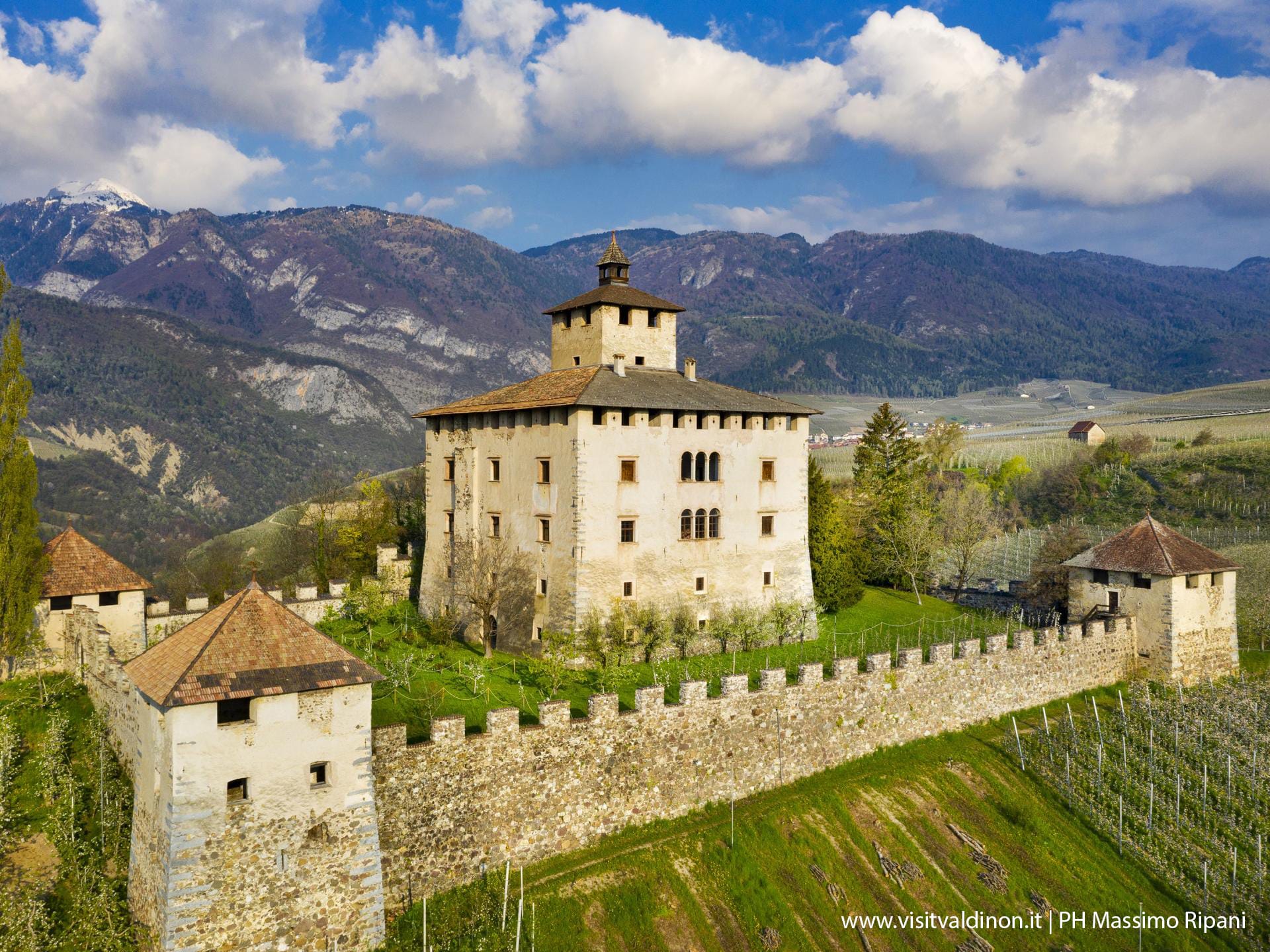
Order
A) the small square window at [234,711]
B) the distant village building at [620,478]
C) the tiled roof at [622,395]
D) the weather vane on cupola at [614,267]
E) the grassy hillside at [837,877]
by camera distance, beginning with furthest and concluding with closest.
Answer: the weather vane on cupola at [614,267]
the tiled roof at [622,395]
the distant village building at [620,478]
the grassy hillside at [837,877]
the small square window at [234,711]

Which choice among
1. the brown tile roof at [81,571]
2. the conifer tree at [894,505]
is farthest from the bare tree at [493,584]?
the conifer tree at [894,505]

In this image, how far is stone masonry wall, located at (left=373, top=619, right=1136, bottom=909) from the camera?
71.4 feet

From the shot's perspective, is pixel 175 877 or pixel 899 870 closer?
pixel 175 877

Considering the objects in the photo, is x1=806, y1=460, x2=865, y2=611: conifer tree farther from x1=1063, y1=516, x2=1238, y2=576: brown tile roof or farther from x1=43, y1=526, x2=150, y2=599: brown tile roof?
x1=43, y1=526, x2=150, y2=599: brown tile roof

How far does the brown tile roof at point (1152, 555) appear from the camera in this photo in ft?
125

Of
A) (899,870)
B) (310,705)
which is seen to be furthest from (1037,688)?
(310,705)

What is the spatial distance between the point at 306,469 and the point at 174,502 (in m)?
29.2

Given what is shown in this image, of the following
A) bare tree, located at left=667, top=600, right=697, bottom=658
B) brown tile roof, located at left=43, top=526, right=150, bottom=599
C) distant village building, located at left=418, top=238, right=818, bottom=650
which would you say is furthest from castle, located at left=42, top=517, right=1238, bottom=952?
distant village building, located at left=418, top=238, right=818, bottom=650

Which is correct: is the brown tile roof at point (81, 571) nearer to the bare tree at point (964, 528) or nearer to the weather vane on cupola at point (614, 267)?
the weather vane on cupola at point (614, 267)

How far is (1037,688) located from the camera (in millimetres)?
35875

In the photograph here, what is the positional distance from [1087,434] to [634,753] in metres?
110

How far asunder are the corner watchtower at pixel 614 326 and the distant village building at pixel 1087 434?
87607 mm

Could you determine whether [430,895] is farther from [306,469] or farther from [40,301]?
[40,301]

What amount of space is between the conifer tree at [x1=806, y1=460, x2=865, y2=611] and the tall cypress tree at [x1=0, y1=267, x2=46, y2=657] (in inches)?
1205
